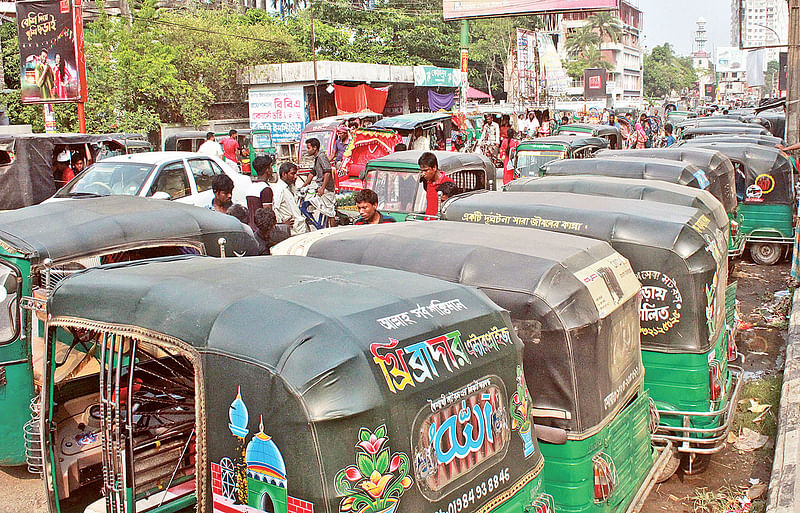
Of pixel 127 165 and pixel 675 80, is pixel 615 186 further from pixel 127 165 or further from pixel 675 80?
pixel 675 80

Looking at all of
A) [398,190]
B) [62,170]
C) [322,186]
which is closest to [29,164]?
[62,170]

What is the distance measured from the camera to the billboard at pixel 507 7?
105ft

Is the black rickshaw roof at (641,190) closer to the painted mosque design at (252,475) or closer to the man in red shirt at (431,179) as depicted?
the man in red shirt at (431,179)

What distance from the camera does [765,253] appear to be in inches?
533

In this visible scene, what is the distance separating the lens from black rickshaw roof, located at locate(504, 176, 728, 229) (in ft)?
23.5

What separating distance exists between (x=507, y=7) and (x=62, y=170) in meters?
22.3

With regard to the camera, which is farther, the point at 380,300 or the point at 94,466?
the point at 94,466

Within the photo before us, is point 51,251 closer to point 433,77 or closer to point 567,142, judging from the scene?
point 567,142

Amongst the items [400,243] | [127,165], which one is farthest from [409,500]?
[127,165]

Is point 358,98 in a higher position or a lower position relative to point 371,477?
higher

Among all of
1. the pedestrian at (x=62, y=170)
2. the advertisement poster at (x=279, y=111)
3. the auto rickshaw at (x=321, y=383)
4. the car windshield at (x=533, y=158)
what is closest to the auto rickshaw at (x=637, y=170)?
the car windshield at (x=533, y=158)

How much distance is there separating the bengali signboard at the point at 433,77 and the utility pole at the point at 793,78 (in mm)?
23500

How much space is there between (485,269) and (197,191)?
8.60 m

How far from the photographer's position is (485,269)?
14.8 ft
